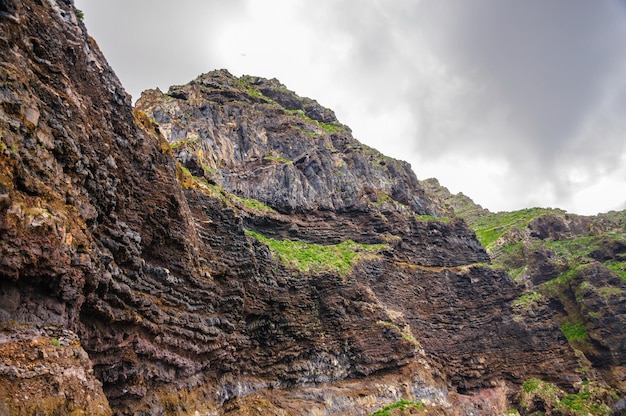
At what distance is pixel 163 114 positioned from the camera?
48281mm

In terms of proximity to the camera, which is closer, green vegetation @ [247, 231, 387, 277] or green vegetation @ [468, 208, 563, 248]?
green vegetation @ [247, 231, 387, 277]

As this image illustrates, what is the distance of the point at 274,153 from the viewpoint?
55.0 m

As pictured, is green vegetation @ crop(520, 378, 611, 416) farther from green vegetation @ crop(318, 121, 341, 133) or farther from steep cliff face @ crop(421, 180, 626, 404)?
green vegetation @ crop(318, 121, 341, 133)

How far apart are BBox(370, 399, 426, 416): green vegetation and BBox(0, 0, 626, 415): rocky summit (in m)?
0.42

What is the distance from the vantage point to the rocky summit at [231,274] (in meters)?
11.2

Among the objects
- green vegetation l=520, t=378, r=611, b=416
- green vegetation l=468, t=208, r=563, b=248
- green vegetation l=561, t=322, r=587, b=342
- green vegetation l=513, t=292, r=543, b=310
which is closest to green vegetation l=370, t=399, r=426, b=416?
green vegetation l=520, t=378, r=611, b=416

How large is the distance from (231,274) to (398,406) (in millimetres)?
16967

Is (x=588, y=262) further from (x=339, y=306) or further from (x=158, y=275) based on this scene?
(x=158, y=275)

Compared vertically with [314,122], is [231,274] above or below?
below

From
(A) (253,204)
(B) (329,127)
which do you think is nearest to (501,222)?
(B) (329,127)

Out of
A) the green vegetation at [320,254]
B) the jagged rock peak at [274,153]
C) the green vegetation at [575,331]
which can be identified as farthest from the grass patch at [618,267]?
the green vegetation at [320,254]

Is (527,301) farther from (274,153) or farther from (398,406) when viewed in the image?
(274,153)

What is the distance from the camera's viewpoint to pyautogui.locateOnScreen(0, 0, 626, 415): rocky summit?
1123 centimetres

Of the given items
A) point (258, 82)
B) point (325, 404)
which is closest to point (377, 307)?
point (325, 404)
